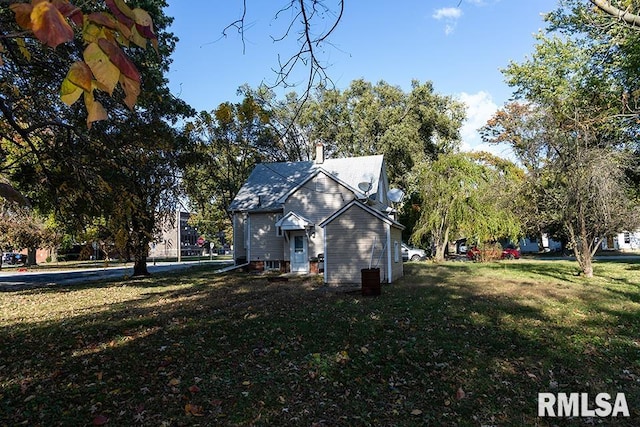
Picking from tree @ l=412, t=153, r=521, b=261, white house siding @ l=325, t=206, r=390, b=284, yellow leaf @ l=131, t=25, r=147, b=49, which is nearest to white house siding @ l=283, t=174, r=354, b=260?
white house siding @ l=325, t=206, r=390, b=284

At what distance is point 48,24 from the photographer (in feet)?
4.03

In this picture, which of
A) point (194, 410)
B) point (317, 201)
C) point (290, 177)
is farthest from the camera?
point (290, 177)

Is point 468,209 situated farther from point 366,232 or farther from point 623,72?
point 366,232

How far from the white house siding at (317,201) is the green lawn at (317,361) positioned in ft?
36.2

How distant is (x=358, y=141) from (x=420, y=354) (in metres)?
31.4

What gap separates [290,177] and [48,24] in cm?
2522

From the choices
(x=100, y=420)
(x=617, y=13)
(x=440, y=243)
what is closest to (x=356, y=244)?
(x=617, y=13)

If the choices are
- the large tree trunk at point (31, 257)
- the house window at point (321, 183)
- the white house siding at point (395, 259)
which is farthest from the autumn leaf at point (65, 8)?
A: the large tree trunk at point (31, 257)

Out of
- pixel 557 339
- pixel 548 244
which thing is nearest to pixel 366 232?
pixel 557 339

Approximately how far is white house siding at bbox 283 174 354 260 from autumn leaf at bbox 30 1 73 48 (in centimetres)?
2101

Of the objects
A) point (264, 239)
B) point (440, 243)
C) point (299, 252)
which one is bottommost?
point (299, 252)

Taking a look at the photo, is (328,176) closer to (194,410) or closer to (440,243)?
(440,243)

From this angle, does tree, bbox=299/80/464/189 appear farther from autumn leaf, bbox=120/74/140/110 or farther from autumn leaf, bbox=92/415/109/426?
autumn leaf, bbox=120/74/140/110

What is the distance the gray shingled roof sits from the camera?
23.7 meters
